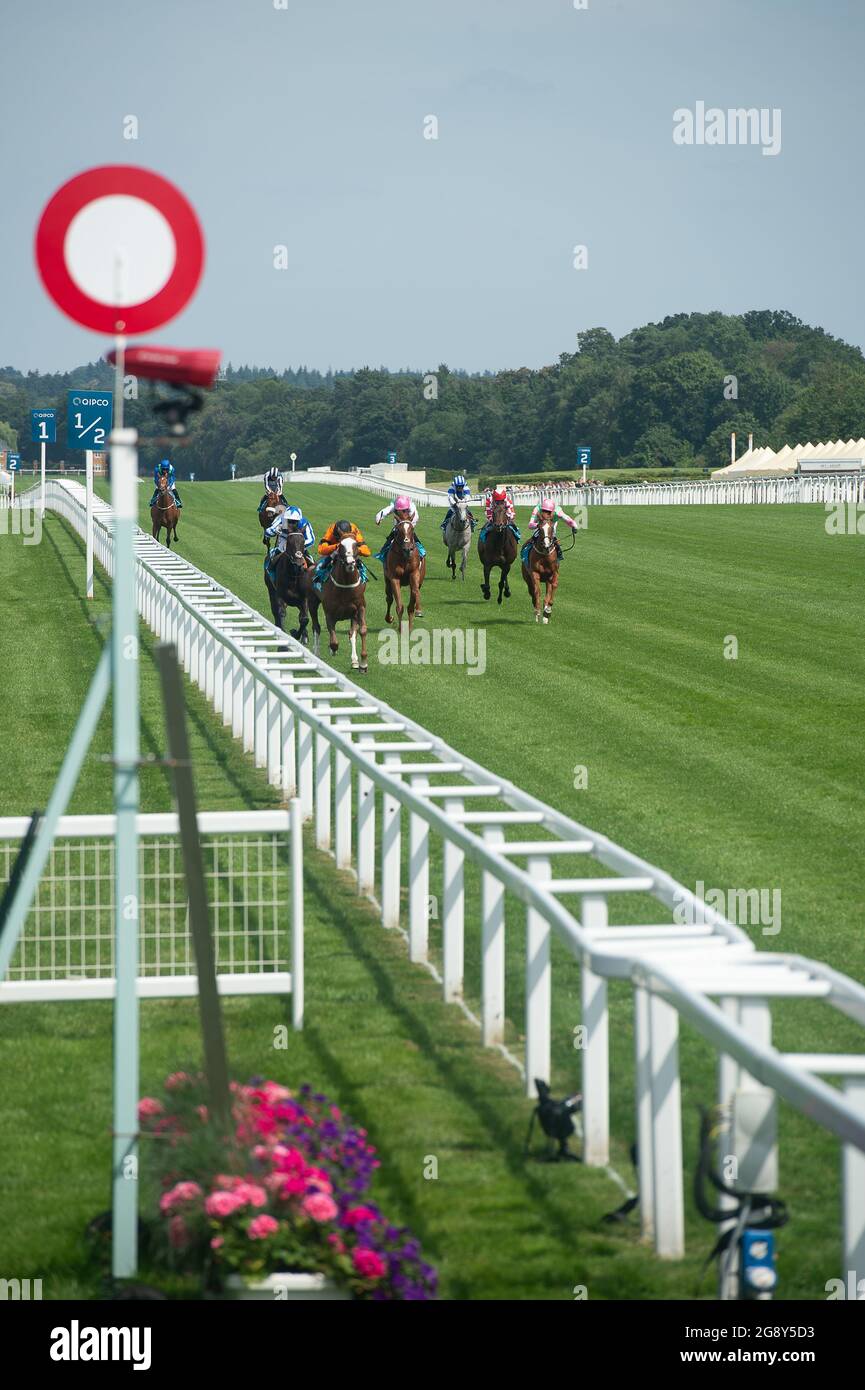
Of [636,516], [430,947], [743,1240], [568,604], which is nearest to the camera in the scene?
[743,1240]

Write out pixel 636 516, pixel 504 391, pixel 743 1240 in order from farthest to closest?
pixel 504 391, pixel 636 516, pixel 743 1240

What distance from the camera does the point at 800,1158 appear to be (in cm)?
613

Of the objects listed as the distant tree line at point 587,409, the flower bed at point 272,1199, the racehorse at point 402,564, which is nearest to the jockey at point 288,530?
the racehorse at point 402,564

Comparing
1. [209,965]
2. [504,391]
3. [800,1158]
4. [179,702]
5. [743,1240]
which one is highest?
[504,391]

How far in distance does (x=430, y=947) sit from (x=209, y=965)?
4.06m

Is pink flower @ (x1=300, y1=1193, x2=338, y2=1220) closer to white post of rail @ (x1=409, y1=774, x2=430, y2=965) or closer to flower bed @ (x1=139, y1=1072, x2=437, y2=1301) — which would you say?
flower bed @ (x1=139, y1=1072, x2=437, y2=1301)

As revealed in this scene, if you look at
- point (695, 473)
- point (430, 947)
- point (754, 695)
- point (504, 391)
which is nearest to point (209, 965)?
point (430, 947)

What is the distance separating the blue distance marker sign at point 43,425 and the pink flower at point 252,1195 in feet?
91.3

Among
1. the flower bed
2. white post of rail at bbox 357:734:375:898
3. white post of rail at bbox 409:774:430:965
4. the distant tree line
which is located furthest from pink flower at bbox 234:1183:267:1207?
the distant tree line

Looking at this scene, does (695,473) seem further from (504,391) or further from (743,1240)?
(743,1240)

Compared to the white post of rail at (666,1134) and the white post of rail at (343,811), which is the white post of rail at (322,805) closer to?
the white post of rail at (343,811)

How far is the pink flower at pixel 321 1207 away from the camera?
183 inches

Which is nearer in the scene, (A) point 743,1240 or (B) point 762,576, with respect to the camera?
(A) point 743,1240
